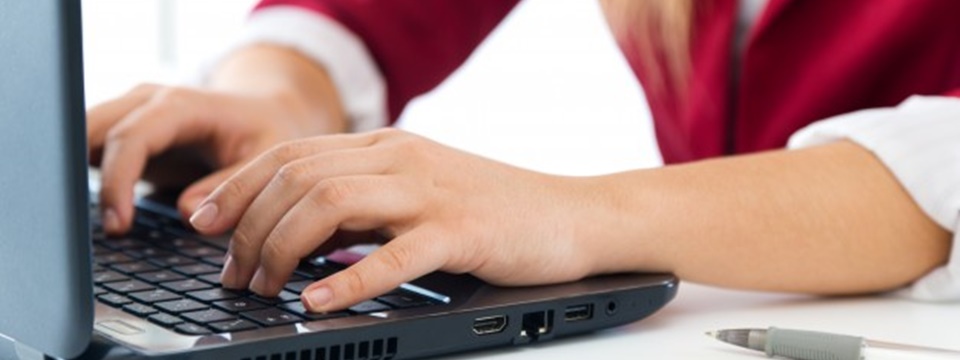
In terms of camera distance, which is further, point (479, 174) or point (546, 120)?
point (546, 120)

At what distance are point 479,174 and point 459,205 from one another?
0.03m

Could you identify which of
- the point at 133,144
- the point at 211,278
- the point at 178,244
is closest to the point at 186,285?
the point at 211,278

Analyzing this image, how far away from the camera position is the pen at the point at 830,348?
0.60 metres

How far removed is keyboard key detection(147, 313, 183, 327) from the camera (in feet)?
1.86

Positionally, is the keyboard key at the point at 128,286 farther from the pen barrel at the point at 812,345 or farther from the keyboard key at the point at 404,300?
the pen barrel at the point at 812,345

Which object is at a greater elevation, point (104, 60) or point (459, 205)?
point (459, 205)

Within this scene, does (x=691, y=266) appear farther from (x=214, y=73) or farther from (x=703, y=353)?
(x=214, y=73)

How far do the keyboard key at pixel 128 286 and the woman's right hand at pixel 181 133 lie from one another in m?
0.19

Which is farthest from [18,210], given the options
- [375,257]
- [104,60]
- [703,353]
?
[104,60]

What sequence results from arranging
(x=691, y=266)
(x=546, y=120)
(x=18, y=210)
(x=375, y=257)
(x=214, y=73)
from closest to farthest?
(x=18, y=210) < (x=375, y=257) < (x=691, y=266) < (x=214, y=73) < (x=546, y=120)

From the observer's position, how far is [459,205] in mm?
648

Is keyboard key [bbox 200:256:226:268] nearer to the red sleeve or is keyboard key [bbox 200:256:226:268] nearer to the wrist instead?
the wrist

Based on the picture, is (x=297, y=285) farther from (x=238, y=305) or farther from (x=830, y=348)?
(x=830, y=348)

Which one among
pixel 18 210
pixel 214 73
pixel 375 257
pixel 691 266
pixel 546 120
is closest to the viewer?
pixel 18 210
